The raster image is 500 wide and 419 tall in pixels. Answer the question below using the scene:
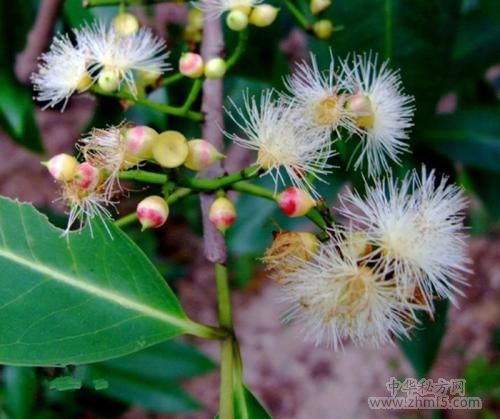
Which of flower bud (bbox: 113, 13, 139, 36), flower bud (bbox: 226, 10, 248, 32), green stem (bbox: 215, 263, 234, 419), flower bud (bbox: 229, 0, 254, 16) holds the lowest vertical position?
green stem (bbox: 215, 263, 234, 419)

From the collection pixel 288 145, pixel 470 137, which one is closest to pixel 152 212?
pixel 288 145

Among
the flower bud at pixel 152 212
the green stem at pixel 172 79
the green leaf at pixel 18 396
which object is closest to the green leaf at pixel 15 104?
the green leaf at pixel 18 396

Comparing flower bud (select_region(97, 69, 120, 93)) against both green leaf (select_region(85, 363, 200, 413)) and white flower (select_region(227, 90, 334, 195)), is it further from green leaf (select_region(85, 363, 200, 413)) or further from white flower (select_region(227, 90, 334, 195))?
green leaf (select_region(85, 363, 200, 413))

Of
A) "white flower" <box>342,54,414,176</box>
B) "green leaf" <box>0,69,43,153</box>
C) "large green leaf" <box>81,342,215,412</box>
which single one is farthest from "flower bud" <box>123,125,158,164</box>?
"large green leaf" <box>81,342,215,412</box>

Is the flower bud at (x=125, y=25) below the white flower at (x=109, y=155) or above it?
above

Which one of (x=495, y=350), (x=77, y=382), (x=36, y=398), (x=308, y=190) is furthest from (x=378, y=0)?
(x=495, y=350)

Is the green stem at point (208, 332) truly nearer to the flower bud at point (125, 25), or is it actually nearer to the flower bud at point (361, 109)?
the flower bud at point (361, 109)

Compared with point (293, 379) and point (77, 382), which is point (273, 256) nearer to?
point (77, 382)
